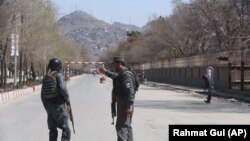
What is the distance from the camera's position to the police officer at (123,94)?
11.0 m

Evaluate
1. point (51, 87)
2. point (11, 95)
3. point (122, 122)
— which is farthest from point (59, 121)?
point (11, 95)

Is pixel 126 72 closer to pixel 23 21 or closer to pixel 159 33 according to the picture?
pixel 23 21

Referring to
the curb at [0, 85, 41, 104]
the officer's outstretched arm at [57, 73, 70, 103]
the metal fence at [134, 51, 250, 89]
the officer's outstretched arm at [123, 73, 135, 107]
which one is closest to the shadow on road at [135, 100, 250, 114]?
the curb at [0, 85, 41, 104]

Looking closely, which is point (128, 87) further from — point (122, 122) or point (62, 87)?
point (62, 87)

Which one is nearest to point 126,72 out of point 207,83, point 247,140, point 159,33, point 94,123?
point 247,140

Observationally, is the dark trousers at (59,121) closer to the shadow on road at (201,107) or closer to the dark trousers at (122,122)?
the dark trousers at (122,122)

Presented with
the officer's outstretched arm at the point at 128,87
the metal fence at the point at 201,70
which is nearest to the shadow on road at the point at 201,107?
the officer's outstretched arm at the point at 128,87

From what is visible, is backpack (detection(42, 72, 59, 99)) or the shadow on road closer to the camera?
backpack (detection(42, 72, 59, 99))

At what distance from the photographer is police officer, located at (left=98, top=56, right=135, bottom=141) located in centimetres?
1103

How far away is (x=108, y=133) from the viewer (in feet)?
51.5

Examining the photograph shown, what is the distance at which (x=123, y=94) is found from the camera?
11.1 meters

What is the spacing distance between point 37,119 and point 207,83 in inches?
515

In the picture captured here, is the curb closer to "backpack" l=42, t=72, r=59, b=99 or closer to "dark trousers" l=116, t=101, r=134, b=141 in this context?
"backpack" l=42, t=72, r=59, b=99

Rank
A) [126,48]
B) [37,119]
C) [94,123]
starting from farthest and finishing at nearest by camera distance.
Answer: [126,48], [37,119], [94,123]
